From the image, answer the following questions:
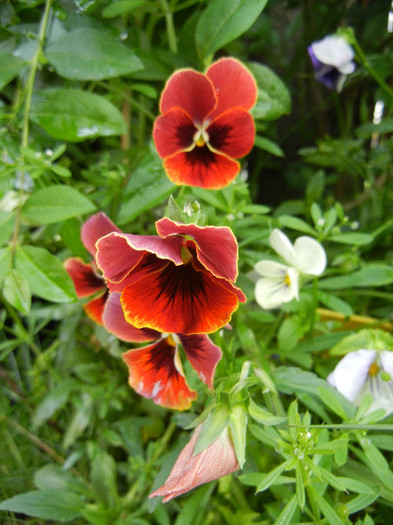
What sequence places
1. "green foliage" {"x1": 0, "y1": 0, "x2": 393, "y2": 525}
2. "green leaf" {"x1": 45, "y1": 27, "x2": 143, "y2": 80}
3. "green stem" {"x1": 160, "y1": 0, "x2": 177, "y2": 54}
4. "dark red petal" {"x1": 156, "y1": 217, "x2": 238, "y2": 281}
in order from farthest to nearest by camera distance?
"green stem" {"x1": 160, "y1": 0, "x2": 177, "y2": 54}
"green leaf" {"x1": 45, "y1": 27, "x2": 143, "y2": 80}
"green foliage" {"x1": 0, "y1": 0, "x2": 393, "y2": 525}
"dark red petal" {"x1": 156, "y1": 217, "x2": 238, "y2": 281}

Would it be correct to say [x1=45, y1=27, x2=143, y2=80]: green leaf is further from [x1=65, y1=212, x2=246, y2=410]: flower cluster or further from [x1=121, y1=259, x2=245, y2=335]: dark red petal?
[x1=121, y1=259, x2=245, y2=335]: dark red petal

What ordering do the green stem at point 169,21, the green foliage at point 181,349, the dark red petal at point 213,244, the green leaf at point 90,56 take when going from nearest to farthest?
the dark red petal at point 213,244 → the green foliage at point 181,349 → the green leaf at point 90,56 → the green stem at point 169,21

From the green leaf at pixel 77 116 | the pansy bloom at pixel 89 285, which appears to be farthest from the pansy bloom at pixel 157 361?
the green leaf at pixel 77 116

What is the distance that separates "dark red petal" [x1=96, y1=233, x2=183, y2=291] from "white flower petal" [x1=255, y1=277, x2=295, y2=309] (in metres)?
0.23

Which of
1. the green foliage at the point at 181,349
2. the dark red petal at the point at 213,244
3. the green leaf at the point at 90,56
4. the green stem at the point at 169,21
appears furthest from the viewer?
the green stem at the point at 169,21

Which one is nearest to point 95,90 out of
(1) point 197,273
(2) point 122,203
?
(2) point 122,203

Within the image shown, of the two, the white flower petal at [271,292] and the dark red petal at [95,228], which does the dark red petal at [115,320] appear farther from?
Result: the white flower petal at [271,292]

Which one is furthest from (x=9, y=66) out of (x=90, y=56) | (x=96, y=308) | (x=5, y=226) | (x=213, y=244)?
(x=213, y=244)

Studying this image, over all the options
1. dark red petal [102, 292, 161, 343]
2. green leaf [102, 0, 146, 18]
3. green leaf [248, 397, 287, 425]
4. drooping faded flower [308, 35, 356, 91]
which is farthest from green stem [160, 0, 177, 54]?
green leaf [248, 397, 287, 425]

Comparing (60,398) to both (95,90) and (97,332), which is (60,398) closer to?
(97,332)

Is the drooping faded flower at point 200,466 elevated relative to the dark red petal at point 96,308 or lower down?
elevated

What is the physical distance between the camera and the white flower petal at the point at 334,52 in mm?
746

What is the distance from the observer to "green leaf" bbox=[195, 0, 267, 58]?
0.57 m

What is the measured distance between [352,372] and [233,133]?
12.0 inches
